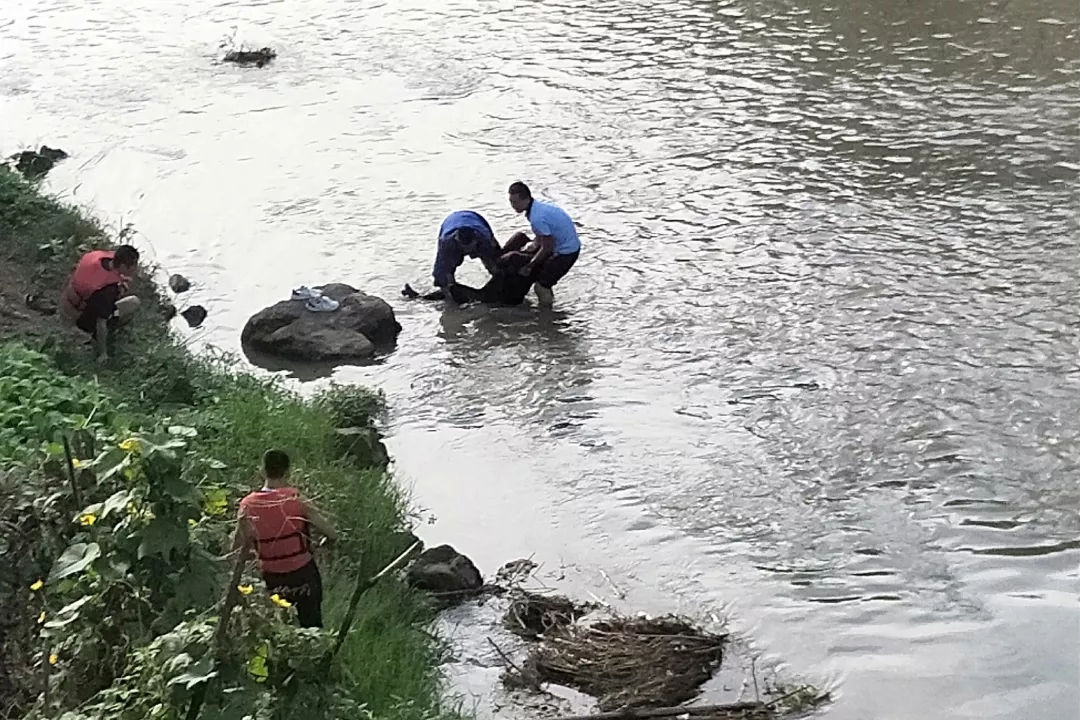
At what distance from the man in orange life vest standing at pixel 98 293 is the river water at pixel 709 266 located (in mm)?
1903

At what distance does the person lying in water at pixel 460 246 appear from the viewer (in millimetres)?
12734

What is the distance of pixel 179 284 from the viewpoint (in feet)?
43.4

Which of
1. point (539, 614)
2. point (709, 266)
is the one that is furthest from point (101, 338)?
point (709, 266)

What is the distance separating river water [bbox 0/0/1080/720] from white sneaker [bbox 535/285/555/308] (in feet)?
0.35

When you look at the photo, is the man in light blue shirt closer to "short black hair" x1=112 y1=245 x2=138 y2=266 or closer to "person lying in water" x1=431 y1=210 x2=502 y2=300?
"person lying in water" x1=431 y1=210 x2=502 y2=300

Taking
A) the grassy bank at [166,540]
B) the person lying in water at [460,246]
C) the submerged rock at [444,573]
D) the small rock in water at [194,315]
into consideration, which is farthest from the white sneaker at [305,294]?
the submerged rock at [444,573]

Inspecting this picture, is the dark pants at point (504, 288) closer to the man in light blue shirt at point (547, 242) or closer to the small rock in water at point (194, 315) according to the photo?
the man in light blue shirt at point (547, 242)

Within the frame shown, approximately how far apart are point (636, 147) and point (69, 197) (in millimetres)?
6202

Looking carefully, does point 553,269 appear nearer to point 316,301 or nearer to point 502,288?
point 502,288

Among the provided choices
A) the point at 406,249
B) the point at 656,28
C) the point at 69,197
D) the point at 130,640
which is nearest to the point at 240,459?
the point at 130,640

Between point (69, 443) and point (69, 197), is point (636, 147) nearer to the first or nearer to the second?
point (69, 197)

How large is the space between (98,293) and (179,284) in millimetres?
2926

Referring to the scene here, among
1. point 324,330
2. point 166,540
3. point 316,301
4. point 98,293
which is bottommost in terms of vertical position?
point 324,330

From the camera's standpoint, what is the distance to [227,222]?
14836mm
